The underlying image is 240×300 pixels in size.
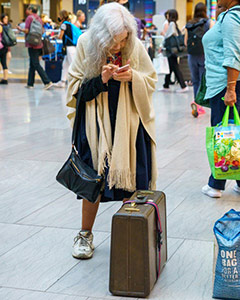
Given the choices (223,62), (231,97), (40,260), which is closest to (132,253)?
(40,260)

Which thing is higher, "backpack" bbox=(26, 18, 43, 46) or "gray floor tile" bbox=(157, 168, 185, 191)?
"backpack" bbox=(26, 18, 43, 46)

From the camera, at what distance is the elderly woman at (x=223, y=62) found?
16.0ft

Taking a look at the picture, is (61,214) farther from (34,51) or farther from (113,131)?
(34,51)

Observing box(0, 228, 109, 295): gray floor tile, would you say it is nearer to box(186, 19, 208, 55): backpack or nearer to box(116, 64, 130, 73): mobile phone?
box(116, 64, 130, 73): mobile phone

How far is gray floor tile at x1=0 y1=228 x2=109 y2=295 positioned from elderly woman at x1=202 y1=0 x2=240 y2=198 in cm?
162

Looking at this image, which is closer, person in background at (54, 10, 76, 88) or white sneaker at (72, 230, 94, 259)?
white sneaker at (72, 230, 94, 259)

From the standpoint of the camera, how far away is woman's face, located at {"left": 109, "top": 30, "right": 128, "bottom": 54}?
3588 millimetres

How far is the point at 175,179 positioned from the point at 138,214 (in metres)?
2.86

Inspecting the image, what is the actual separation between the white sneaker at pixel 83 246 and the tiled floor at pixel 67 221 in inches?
2.0

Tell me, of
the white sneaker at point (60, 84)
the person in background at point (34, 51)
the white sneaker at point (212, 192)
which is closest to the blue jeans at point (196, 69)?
the white sneaker at point (212, 192)

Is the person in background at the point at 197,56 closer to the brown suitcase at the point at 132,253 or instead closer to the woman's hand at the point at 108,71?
the woman's hand at the point at 108,71

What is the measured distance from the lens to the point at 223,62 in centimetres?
499

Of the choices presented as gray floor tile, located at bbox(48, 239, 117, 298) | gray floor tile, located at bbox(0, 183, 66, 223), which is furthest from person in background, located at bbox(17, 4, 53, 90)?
gray floor tile, located at bbox(48, 239, 117, 298)

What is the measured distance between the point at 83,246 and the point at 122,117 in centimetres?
92
